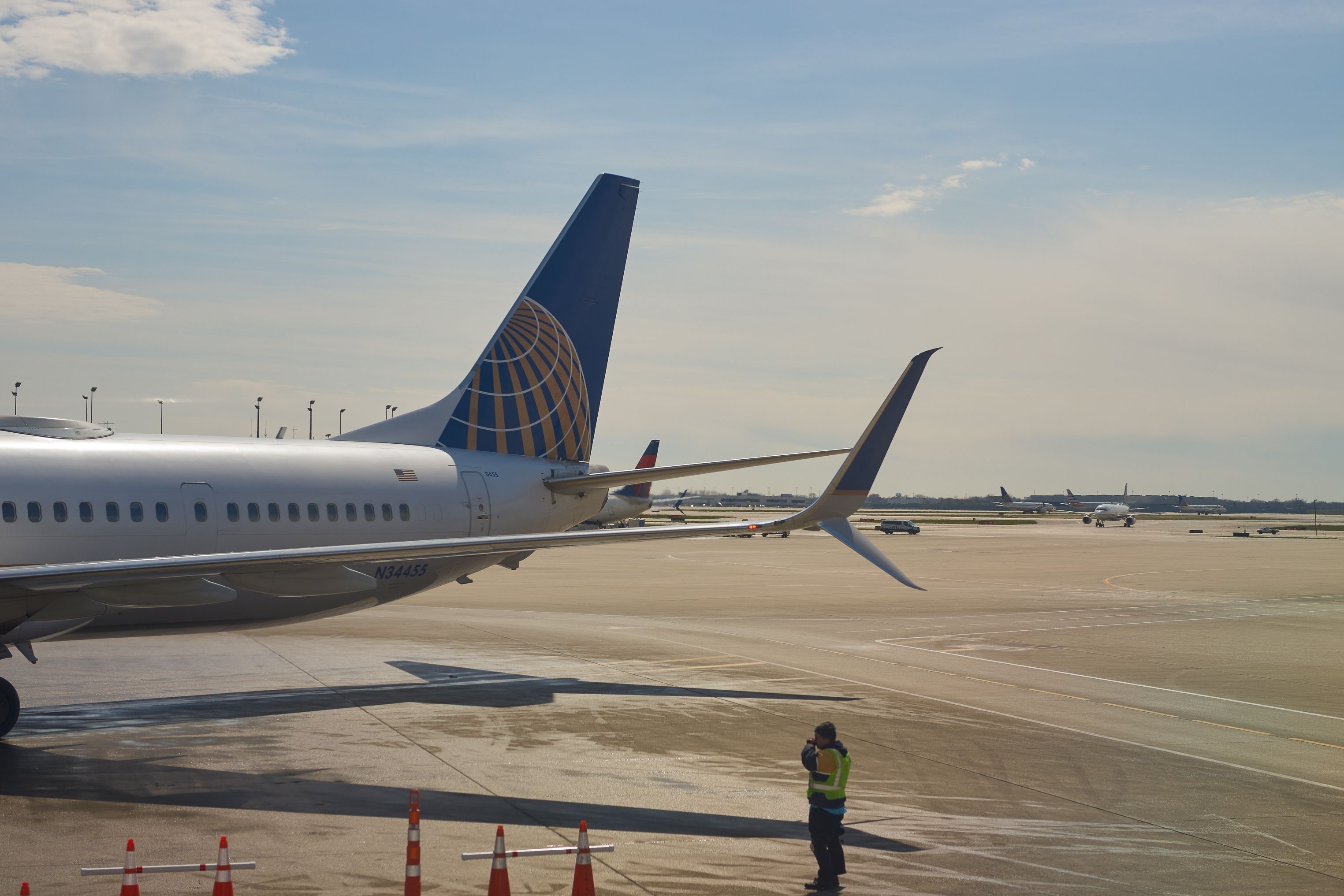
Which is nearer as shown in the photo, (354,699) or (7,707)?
(7,707)

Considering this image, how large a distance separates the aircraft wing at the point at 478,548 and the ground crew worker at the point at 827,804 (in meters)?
4.16

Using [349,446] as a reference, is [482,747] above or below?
below

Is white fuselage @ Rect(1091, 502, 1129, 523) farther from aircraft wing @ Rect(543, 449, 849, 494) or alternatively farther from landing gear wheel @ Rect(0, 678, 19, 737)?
landing gear wheel @ Rect(0, 678, 19, 737)

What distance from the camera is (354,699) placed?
71.6 ft

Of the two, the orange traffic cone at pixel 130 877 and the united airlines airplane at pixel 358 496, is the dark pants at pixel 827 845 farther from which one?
the orange traffic cone at pixel 130 877

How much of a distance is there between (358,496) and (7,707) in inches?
290

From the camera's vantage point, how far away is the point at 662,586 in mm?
51531

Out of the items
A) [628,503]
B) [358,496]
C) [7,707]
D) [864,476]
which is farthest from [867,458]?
[628,503]

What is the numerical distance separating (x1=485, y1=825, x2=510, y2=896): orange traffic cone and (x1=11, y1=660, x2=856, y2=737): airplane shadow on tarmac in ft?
39.2

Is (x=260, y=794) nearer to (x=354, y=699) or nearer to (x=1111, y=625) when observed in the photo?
(x=354, y=699)

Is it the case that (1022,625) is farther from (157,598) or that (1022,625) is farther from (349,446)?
(157,598)

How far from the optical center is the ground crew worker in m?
11.4

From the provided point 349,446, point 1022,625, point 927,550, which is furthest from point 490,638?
point 927,550

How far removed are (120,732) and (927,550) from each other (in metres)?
71.4
